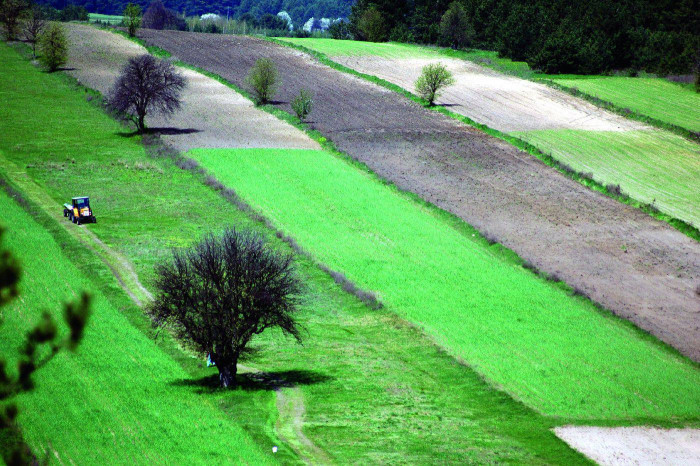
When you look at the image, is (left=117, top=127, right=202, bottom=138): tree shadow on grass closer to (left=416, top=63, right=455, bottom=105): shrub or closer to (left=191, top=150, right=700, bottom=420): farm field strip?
(left=191, top=150, right=700, bottom=420): farm field strip

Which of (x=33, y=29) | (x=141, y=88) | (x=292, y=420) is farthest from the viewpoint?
(x=33, y=29)

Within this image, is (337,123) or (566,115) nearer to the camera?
(337,123)

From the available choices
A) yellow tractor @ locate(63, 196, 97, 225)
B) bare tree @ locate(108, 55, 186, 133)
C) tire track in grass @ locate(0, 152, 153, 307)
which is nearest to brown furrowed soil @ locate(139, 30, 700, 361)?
bare tree @ locate(108, 55, 186, 133)

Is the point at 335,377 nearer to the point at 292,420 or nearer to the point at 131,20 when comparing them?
the point at 292,420

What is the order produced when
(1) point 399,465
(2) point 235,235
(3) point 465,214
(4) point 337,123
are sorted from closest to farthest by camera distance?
(1) point 399,465 → (2) point 235,235 → (3) point 465,214 → (4) point 337,123

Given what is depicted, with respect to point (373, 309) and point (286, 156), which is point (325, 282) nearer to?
point (373, 309)

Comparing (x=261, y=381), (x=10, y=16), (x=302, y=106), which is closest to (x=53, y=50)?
(x=10, y=16)

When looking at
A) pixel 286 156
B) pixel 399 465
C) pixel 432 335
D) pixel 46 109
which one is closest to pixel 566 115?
pixel 286 156
